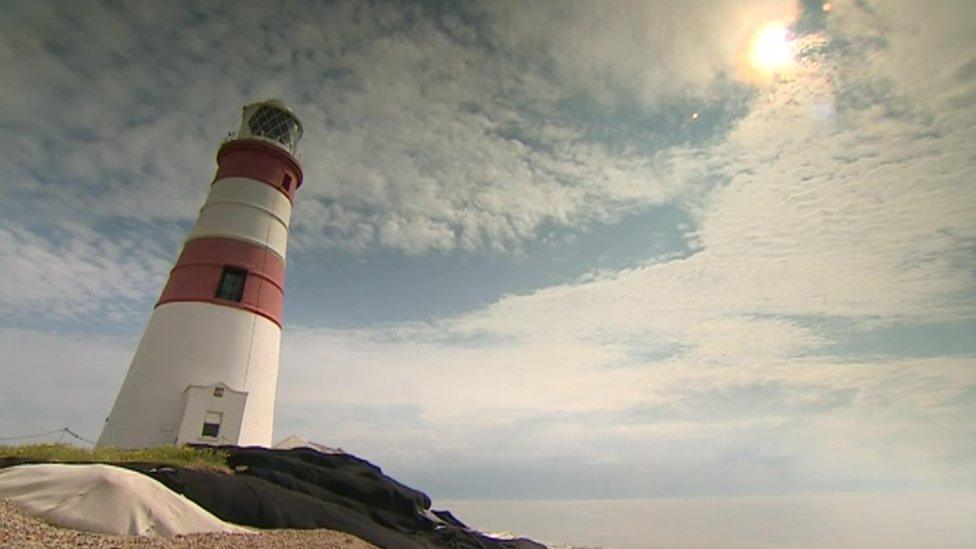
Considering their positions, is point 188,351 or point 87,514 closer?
point 87,514

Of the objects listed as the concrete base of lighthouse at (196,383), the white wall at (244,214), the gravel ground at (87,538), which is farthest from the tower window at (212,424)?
the gravel ground at (87,538)

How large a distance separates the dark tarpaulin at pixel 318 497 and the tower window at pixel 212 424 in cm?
157

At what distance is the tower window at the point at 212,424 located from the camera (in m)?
14.7

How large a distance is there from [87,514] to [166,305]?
11.6 meters

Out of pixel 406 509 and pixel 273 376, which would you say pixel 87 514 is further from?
pixel 273 376

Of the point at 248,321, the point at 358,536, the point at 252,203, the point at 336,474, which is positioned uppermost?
the point at 252,203

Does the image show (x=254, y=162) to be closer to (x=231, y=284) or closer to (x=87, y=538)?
(x=231, y=284)

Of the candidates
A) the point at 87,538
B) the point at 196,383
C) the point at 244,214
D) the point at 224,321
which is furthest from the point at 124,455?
the point at 244,214

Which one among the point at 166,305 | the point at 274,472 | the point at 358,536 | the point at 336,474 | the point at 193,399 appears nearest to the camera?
the point at 358,536

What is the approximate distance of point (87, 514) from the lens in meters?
6.61

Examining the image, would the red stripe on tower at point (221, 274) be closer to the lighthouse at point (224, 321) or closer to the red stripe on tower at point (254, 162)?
the lighthouse at point (224, 321)

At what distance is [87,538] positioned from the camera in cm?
623

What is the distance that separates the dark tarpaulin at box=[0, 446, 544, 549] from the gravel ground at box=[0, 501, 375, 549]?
0.97m

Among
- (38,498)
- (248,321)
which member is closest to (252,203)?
(248,321)
